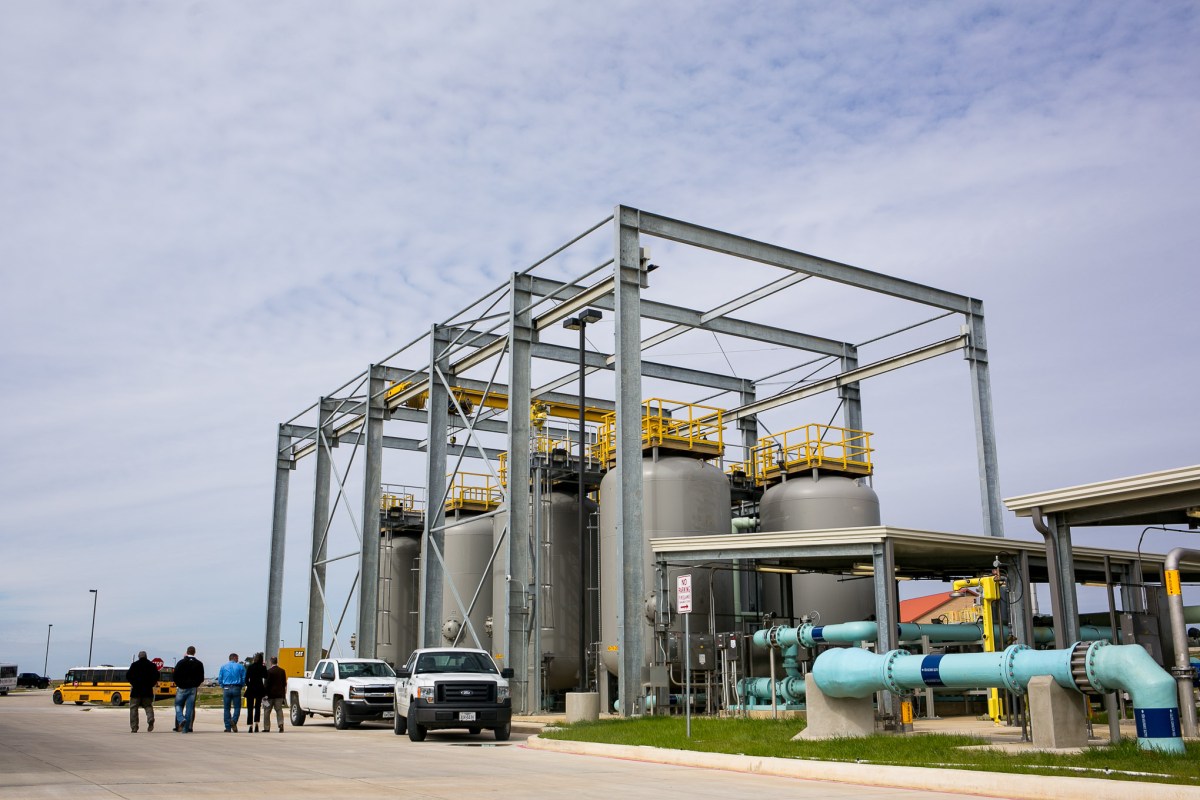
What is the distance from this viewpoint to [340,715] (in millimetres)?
26172

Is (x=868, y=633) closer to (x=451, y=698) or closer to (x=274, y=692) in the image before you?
(x=451, y=698)

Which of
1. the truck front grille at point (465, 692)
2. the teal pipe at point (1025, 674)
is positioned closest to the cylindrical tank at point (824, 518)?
the truck front grille at point (465, 692)

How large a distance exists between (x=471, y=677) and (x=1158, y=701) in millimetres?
13013

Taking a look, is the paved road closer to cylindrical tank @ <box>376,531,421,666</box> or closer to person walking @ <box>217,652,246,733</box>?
person walking @ <box>217,652,246,733</box>

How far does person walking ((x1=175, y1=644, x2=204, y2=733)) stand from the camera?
23.1 m

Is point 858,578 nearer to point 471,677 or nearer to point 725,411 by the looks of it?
point 725,411

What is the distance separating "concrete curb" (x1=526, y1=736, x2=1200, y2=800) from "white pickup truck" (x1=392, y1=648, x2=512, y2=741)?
576 centimetres

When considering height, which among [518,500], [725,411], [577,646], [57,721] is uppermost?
[725,411]

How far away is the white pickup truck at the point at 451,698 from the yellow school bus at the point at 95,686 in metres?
32.3

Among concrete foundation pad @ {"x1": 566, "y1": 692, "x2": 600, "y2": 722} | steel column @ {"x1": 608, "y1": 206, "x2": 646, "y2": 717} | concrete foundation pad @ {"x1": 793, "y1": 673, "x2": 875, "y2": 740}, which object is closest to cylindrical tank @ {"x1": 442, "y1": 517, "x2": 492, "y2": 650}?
steel column @ {"x1": 608, "y1": 206, "x2": 646, "y2": 717}

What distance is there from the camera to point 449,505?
123ft

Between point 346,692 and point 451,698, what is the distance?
5.58 m

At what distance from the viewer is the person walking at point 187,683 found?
75.9 ft

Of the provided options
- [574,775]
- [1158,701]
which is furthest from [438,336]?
[1158,701]
